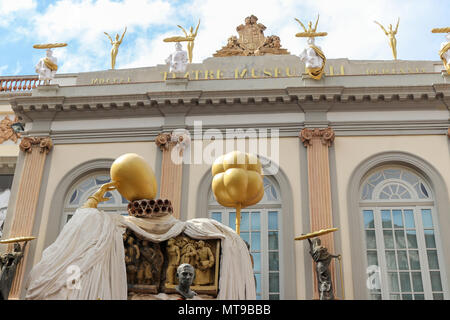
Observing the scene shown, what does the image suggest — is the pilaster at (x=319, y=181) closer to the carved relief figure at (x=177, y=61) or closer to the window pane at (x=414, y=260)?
the window pane at (x=414, y=260)

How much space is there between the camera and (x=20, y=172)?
14.6 m

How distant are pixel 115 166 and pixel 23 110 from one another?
11.1 meters

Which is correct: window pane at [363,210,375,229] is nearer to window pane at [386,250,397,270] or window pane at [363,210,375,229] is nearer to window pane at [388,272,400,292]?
window pane at [386,250,397,270]

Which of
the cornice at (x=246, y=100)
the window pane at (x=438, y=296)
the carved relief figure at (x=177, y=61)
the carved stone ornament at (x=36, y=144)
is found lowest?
the window pane at (x=438, y=296)

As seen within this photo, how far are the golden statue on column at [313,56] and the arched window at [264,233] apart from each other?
3479 millimetres

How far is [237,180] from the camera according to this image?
552 centimetres

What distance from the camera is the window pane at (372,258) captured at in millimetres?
12812

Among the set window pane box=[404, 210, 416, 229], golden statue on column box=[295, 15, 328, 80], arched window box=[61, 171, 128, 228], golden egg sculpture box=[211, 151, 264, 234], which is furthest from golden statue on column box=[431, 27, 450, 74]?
golden egg sculpture box=[211, 151, 264, 234]

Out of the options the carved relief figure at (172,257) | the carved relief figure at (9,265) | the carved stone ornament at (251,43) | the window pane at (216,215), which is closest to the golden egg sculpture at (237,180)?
the carved relief figure at (172,257)

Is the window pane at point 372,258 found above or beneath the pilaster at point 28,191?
beneath

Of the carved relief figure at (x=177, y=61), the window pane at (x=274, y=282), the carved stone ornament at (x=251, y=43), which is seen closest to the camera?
the window pane at (x=274, y=282)

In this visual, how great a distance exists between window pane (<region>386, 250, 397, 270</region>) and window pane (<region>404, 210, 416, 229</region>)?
872 millimetres

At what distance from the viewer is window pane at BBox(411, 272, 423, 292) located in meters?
12.5
